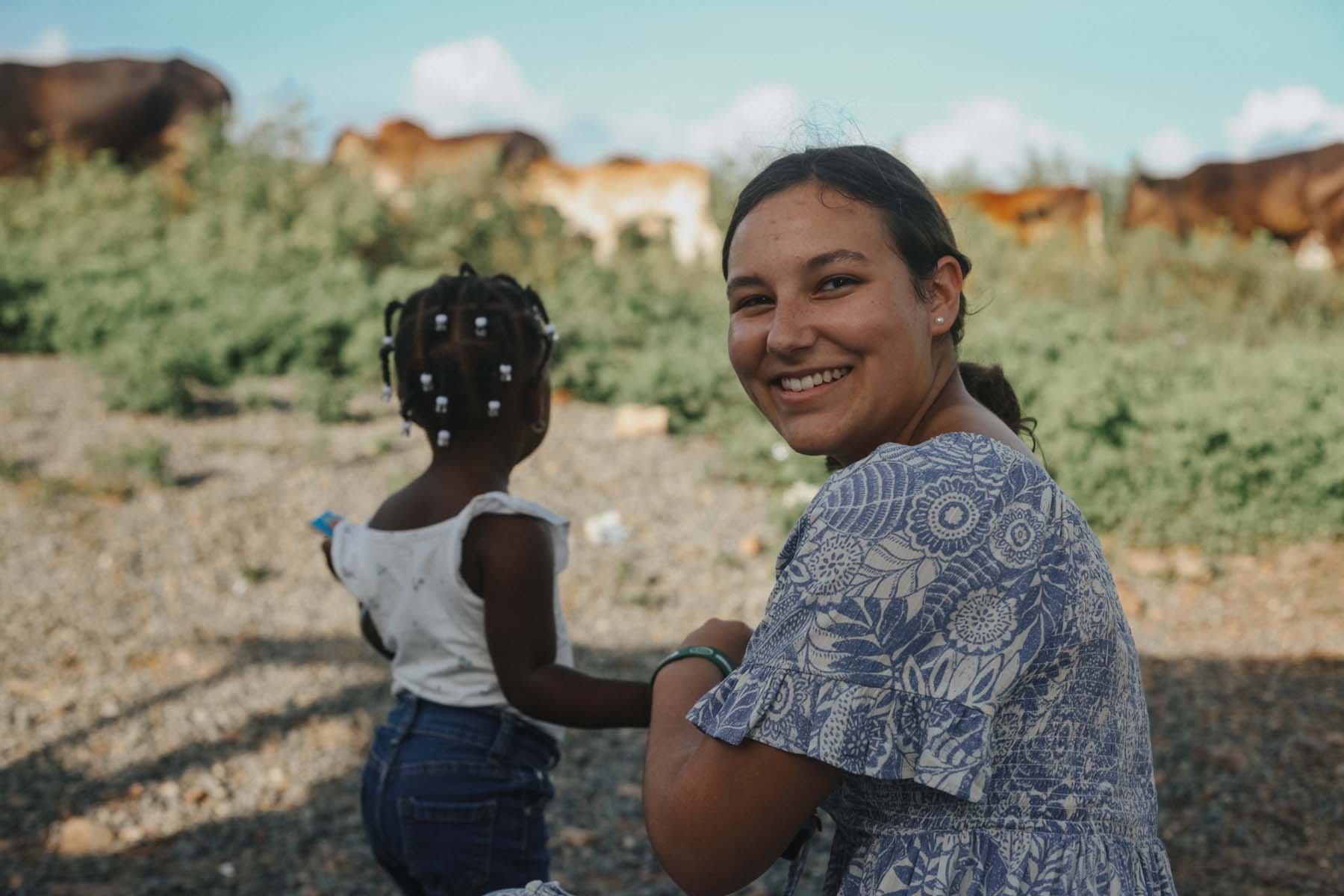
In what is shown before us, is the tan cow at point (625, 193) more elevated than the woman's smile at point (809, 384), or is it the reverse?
the tan cow at point (625, 193)

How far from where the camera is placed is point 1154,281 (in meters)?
11.3

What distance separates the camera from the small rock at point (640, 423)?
780cm

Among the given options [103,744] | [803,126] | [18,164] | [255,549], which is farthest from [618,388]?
[18,164]

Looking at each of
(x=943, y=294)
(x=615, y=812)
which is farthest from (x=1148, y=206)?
(x=943, y=294)

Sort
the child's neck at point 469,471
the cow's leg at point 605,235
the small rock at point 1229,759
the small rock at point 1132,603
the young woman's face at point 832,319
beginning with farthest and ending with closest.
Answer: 1. the cow's leg at point 605,235
2. the small rock at point 1132,603
3. the small rock at point 1229,759
4. the child's neck at point 469,471
5. the young woman's face at point 832,319

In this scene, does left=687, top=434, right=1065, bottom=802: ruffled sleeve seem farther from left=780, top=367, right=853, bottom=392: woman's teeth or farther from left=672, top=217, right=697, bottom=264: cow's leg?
left=672, top=217, right=697, bottom=264: cow's leg

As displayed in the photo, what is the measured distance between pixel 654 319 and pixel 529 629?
845 centimetres

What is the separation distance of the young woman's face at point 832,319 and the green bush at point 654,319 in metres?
0.43

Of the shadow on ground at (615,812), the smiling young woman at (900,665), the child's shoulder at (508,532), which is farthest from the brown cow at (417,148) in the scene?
the smiling young woman at (900,665)

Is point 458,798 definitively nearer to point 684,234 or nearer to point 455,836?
point 455,836

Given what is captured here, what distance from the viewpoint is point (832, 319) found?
1.45 meters

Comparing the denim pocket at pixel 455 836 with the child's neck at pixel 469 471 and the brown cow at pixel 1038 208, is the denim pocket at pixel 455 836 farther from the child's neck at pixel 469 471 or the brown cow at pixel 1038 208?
the brown cow at pixel 1038 208

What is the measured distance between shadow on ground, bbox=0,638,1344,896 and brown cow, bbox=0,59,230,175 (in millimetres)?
16038

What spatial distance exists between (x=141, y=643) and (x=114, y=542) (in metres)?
1.04
